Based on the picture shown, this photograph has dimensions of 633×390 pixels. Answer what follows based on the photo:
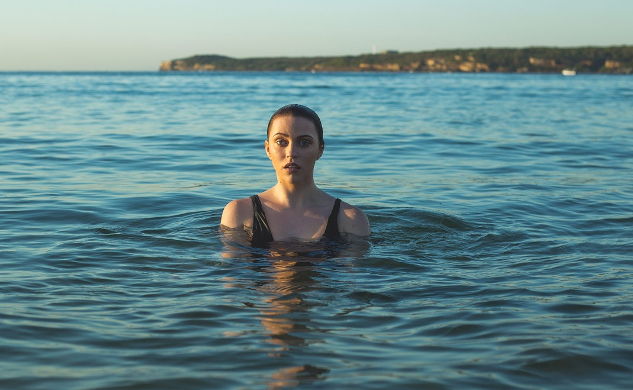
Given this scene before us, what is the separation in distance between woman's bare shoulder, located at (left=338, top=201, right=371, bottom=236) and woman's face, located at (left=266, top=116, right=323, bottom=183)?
1.84 ft

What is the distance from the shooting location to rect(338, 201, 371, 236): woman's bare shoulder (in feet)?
21.7

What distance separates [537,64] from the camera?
18762 centimetres

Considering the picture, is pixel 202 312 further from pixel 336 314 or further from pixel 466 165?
pixel 466 165

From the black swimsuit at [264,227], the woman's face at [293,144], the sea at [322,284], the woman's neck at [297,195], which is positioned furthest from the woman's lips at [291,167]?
the sea at [322,284]

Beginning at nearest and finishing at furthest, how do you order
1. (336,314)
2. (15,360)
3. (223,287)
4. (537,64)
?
(15,360), (336,314), (223,287), (537,64)

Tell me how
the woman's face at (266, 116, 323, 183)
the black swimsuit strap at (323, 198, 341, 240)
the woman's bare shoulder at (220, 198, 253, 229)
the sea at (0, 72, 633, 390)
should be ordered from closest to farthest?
the sea at (0, 72, 633, 390), the woman's face at (266, 116, 323, 183), the black swimsuit strap at (323, 198, 341, 240), the woman's bare shoulder at (220, 198, 253, 229)

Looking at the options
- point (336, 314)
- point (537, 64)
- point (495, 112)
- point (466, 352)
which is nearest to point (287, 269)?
point (336, 314)

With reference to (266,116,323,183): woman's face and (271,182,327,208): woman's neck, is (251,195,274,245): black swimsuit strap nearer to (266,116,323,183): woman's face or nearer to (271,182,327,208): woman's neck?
(271,182,327,208): woman's neck

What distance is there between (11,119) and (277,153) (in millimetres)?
19539

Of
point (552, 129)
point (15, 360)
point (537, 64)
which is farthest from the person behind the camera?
point (537, 64)

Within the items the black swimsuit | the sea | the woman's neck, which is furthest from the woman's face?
the sea

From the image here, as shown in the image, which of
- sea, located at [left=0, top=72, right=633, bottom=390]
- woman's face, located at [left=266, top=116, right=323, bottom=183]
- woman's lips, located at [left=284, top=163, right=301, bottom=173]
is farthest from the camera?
woman's lips, located at [left=284, top=163, right=301, bottom=173]

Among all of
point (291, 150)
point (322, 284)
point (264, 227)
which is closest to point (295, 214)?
point (264, 227)

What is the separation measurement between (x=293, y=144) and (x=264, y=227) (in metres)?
0.89
